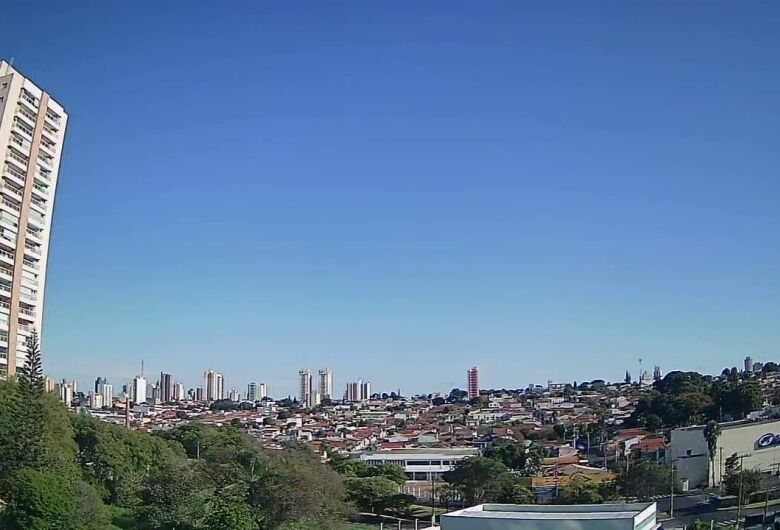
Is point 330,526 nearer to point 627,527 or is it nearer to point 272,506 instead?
point 272,506

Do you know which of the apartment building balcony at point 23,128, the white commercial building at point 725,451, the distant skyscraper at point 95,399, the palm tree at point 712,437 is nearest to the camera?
the apartment building balcony at point 23,128

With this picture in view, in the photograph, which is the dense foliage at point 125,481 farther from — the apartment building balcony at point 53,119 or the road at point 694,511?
the road at point 694,511

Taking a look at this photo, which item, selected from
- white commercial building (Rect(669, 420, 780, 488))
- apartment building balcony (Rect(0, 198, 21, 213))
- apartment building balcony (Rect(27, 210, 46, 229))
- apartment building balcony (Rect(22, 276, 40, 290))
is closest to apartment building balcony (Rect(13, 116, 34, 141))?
apartment building balcony (Rect(0, 198, 21, 213))

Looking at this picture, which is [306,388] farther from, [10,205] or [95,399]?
[10,205]

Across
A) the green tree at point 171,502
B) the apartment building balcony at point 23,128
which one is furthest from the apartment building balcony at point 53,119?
the green tree at point 171,502

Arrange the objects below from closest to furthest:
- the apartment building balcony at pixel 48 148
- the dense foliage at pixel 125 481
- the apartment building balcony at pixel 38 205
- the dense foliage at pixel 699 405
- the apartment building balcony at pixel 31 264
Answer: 1. the dense foliage at pixel 125 481
2. the apartment building balcony at pixel 31 264
3. the apartment building balcony at pixel 38 205
4. the apartment building balcony at pixel 48 148
5. the dense foliage at pixel 699 405

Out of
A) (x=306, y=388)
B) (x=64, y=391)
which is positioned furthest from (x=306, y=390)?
(x=64, y=391)

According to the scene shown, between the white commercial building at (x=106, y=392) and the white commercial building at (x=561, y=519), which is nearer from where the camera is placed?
the white commercial building at (x=561, y=519)
